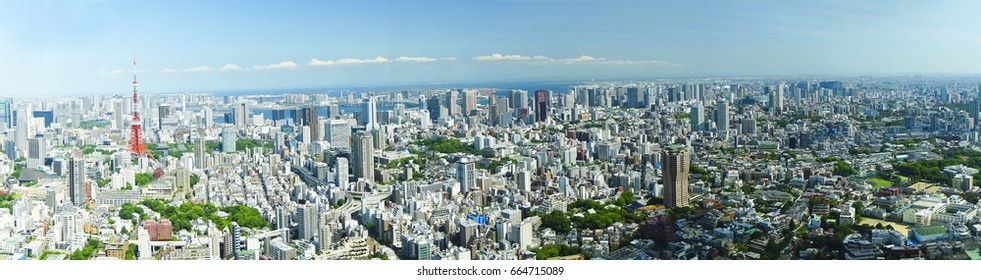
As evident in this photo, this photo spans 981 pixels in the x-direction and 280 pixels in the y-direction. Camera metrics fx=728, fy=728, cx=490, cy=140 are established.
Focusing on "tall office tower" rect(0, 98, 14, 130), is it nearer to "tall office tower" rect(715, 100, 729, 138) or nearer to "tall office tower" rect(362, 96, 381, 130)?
"tall office tower" rect(362, 96, 381, 130)

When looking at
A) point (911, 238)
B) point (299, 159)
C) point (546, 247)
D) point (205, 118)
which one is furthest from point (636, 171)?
point (205, 118)

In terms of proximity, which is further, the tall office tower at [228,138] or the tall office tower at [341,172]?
the tall office tower at [228,138]

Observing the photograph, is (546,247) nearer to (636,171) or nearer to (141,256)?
(636,171)

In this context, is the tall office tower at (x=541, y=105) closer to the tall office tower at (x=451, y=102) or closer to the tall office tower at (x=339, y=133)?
the tall office tower at (x=451, y=102)

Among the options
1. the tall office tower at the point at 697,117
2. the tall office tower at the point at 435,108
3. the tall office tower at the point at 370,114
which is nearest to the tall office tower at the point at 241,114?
the tall office tower at the point at 370,114

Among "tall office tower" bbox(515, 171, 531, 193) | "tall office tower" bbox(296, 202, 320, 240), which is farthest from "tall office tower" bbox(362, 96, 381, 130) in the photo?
"tall office tower" bbox(296, 202, 320, 240)

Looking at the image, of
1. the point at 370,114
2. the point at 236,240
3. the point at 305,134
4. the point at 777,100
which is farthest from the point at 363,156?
the point at 777,100

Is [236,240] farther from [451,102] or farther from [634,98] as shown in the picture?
[634,98]
